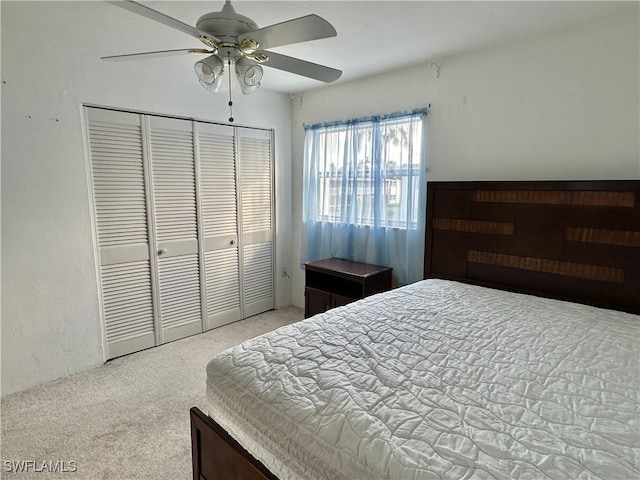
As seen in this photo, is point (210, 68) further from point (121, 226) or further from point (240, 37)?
point (121, 226)

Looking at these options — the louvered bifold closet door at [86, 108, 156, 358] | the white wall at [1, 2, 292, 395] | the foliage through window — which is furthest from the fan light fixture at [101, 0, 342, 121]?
the foliage through window

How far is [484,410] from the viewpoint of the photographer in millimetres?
1086

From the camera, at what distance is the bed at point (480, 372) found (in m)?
0.94

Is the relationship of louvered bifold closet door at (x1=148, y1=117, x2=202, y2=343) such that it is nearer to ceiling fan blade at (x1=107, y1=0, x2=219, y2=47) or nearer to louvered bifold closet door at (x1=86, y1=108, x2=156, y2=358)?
louvered bifold closet door at (x1=86, y1=108, x2=156, y2=358)

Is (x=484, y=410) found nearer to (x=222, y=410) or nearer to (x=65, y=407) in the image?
(x=222, y=410)

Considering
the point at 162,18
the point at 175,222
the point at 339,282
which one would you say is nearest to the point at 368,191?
the point at 339,282

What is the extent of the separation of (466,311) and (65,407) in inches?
103

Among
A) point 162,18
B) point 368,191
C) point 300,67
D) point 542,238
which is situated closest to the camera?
point 162,18

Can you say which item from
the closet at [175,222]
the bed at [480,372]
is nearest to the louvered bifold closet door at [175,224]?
the closet at [175,222]

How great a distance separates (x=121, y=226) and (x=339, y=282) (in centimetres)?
195

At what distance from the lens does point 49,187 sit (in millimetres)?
2459

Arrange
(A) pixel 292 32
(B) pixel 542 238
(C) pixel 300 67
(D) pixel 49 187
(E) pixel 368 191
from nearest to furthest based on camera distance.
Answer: (A) pixel 292 32 → (C) pixel 300 67 → (B) pixel 542 238 → (D) pixel 49 187 → (E) pixel 368 191

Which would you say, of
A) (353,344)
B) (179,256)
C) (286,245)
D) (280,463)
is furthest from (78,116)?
(280,463)

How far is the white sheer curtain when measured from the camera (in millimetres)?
2977
